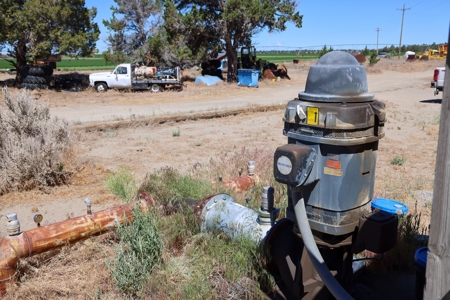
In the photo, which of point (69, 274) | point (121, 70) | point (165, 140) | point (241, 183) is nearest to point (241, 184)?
point (241, 183)

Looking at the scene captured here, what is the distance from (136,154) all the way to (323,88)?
6.66 m

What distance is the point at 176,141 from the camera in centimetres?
1037

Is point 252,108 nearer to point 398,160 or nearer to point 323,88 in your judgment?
point 398,160

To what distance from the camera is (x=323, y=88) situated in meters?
2.87

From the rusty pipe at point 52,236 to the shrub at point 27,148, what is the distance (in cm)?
287

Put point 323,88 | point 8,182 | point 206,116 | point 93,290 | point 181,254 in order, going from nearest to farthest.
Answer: point 323,88 < point 93,290 < point 181,254 < point 8,182 < point 206,116

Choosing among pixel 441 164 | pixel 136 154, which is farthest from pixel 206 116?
pixel 441 164

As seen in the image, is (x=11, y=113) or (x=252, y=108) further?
(x=252, y=108)

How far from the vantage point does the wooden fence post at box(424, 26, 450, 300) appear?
6.15ft

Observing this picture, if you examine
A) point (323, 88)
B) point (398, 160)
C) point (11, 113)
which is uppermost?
point (323, 88)

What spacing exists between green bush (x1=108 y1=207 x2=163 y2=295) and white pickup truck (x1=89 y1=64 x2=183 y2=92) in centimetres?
1897

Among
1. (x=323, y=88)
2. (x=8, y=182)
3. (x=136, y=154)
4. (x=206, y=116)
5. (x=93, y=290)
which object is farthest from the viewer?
(x=206, y=116)

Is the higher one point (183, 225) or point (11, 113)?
point (11, 113)

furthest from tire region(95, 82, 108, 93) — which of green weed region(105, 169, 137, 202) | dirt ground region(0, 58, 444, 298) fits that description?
green weed region(105, 169, 137, 202)
